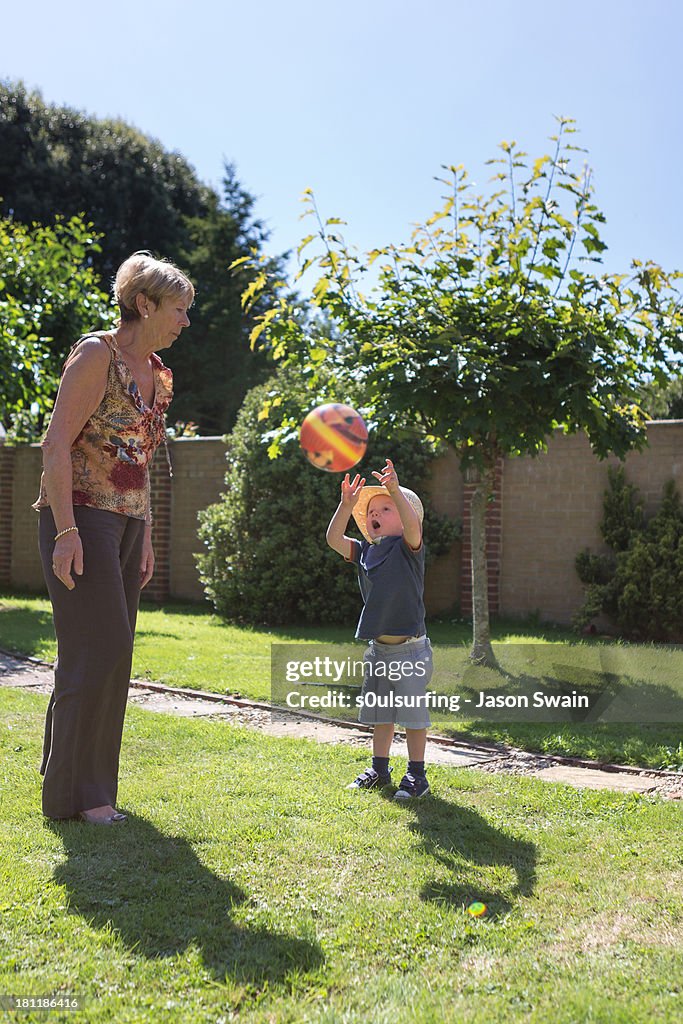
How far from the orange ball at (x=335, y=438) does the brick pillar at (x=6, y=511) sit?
Result: 1162 cm

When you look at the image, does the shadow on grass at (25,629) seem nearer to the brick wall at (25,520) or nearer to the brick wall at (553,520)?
the brick wall at (25,520)

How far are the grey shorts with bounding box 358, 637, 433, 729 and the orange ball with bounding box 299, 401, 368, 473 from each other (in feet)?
3.17

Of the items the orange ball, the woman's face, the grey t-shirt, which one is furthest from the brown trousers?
the orange ball

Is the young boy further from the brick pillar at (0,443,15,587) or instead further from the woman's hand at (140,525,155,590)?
the brick pillar at (0,443,15,587)

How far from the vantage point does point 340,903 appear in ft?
9.41

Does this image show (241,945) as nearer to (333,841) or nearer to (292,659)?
(333,841)

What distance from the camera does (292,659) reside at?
28.2ft

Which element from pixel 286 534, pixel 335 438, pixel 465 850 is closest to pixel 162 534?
pixel 286 534

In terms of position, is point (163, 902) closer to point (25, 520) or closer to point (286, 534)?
point (286, 534)

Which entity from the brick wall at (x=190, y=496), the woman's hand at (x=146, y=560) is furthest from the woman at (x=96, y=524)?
the brick wall at (x=190, y=496)

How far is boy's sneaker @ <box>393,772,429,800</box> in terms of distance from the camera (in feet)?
13.3

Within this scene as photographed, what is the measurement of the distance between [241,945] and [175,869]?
2.05ft

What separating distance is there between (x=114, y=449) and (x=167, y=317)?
542 mm

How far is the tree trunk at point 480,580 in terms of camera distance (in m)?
7.57
